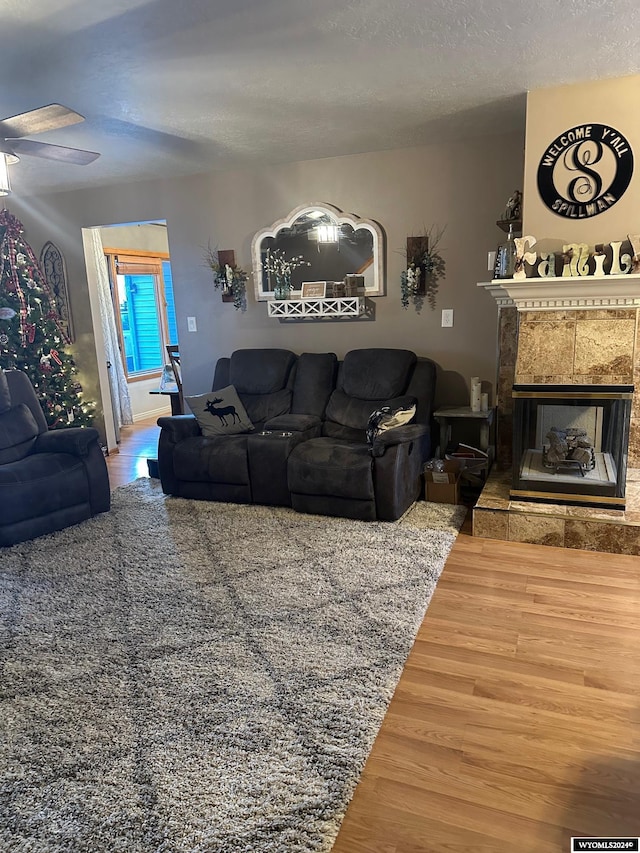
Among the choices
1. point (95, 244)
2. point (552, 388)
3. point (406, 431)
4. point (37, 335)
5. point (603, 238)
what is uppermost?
point (95, 244)

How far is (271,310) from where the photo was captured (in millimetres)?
4789

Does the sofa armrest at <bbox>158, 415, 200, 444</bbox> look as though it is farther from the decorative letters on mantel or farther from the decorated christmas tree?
the decorative letters on mantel

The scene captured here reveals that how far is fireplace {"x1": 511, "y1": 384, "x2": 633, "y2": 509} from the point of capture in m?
3.15

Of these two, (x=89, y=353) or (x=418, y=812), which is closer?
(x=418, y=812)

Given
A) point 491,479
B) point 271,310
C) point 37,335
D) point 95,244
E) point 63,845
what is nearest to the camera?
point 63,845

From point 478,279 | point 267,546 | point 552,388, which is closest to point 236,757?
point 267,546

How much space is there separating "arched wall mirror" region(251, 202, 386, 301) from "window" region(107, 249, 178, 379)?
3057 mm

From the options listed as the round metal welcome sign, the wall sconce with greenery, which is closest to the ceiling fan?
the wall sconce with greenery

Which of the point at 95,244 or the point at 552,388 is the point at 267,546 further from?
the point at 95,244

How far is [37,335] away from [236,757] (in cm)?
440

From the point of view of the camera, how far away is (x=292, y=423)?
163 inches

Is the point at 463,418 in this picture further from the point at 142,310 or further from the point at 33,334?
the point at 142,310

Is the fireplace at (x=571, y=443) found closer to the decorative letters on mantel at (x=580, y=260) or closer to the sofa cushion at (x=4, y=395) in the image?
the decorative letters on mantel at (x=580, y=260)

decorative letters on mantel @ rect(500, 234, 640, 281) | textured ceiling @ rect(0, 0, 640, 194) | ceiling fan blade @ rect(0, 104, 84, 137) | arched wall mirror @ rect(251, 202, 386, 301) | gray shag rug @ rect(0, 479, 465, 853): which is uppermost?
textured ceiling @ rect(0, 0, 640, 194)
